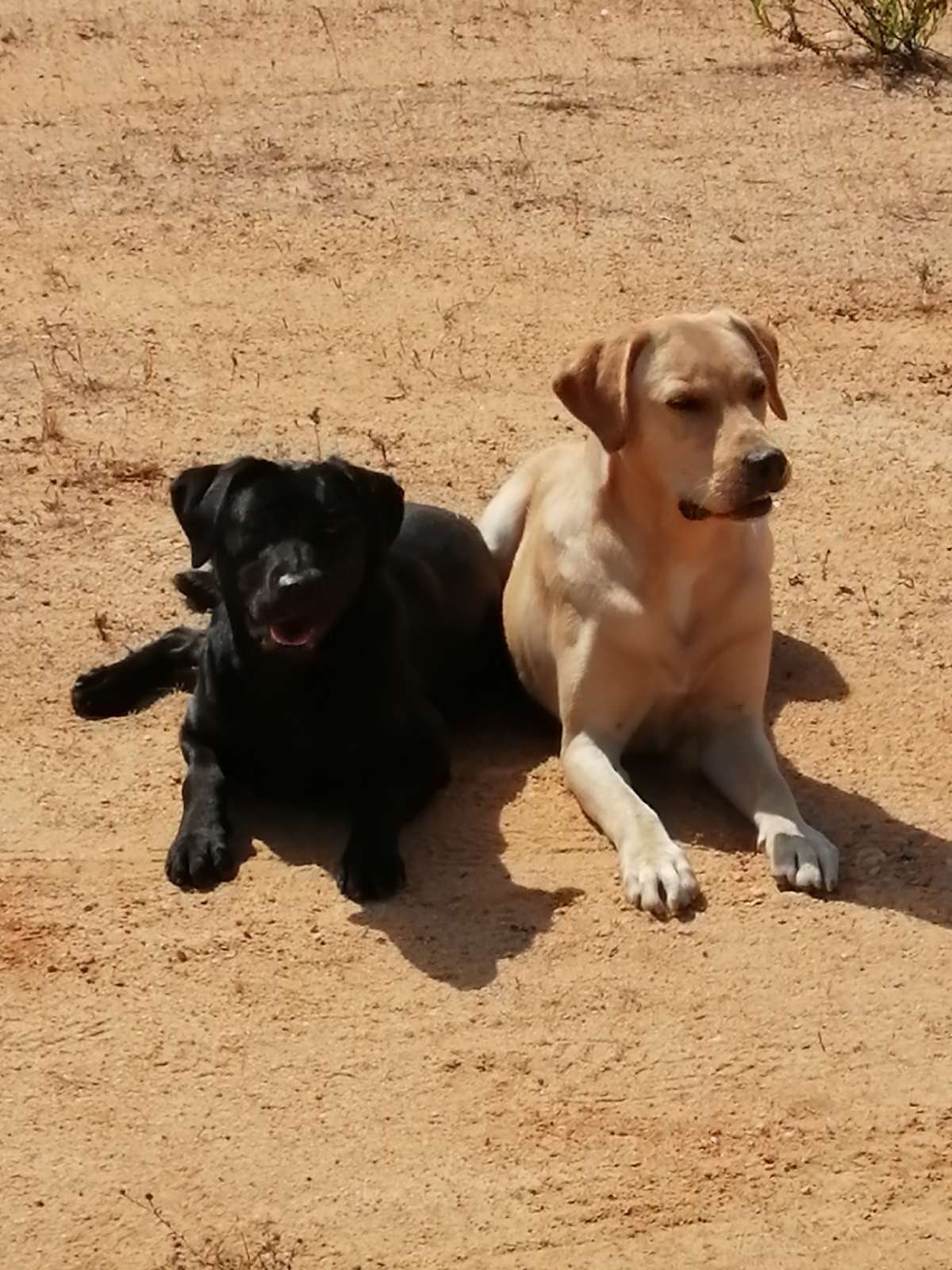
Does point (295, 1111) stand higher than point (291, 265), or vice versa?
point (295, 1111)

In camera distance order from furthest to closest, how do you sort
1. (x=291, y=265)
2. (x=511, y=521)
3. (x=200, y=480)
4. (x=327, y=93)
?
(x=327, y=93) → (x=291, y=265) → (x=511, y=521) → (x=200, y=480)

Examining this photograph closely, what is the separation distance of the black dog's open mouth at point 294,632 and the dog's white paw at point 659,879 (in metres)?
0.92

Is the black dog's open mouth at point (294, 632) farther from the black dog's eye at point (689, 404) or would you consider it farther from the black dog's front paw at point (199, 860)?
the black dog's eye at point (689, 404)

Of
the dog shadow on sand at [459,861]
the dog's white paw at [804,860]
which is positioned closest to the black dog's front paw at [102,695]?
the dog shadow on sand at [459,861]

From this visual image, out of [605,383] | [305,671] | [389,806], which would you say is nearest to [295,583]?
[305,671]

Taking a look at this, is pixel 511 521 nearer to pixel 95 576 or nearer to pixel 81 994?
pixel 95 576

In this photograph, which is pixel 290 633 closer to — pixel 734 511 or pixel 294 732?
pixel 294 732

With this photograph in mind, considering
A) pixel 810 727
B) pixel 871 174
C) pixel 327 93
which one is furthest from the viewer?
pixel 327 93

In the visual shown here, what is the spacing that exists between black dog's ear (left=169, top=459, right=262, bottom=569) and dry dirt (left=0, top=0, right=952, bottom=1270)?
0.66m

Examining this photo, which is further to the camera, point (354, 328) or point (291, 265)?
point (291, 265)

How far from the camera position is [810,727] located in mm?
5938

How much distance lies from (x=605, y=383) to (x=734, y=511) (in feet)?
1.66

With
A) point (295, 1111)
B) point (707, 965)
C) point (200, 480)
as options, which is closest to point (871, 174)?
point (200, 480)

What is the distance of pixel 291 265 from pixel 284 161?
1.29 meters
